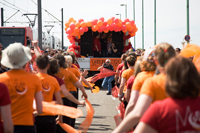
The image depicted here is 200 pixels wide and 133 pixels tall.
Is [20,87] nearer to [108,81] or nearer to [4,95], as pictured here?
Result: [4,95]

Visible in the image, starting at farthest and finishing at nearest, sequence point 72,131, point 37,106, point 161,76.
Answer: point 72,131, point 37,106, point 161,76

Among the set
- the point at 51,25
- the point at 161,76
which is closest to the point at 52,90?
the point at 161,76

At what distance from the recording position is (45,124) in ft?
13.6

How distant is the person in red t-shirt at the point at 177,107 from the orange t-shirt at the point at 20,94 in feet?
5.03

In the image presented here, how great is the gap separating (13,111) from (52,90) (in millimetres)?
1038

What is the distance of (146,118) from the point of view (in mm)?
2016

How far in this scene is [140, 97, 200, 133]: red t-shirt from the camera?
78.4 inches

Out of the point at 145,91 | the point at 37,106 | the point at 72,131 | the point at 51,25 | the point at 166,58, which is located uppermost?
the point at 51,25

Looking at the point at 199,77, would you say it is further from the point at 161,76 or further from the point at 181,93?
the point at 161,76

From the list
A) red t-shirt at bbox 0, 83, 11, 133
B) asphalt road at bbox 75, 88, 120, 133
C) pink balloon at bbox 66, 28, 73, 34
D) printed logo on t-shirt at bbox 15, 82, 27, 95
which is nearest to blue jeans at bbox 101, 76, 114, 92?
asphalt road at bbox 75, 88, 120, 133

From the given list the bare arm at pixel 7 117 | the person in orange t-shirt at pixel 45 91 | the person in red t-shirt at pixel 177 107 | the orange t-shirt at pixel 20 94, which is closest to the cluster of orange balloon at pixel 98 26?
the person in orange t-shirt at pixel 45 91

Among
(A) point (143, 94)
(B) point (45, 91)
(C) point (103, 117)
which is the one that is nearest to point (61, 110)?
(B) point (45, 91)

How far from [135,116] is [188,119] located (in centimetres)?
51

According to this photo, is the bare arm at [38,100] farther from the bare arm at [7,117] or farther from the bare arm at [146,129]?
the bare arm at [146,129]
